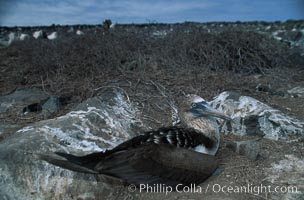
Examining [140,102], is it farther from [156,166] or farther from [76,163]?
[76,163]

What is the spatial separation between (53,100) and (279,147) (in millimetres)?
3194

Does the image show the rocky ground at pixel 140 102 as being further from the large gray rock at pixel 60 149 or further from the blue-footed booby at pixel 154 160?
the blue-footed booby at pixel 154 160

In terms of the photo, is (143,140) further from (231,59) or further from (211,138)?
(231,59)

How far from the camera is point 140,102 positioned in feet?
16.7

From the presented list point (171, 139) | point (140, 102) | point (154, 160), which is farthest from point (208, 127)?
point (140, 102)

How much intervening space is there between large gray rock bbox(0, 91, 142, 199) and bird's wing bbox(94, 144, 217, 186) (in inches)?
12.3

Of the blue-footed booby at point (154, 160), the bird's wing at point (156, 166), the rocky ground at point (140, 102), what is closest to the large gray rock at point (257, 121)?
the rocky ground at point (140, 102)

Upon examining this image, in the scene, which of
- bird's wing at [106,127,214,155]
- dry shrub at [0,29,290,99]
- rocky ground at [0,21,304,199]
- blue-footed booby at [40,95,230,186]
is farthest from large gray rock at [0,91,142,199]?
dry shrub at [0,29,290,99]

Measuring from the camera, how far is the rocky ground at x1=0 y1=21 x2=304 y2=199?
335cm

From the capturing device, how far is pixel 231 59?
7668 mm

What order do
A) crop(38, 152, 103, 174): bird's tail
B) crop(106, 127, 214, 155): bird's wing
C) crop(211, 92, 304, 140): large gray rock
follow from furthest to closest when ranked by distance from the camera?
crop(211, 92, 304, 140): large gray rock → crop(106, 127, 214, 155): bird's wing → crop(38, 152, 103, 174): bird's tail

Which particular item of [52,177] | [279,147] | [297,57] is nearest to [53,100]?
[52,177]

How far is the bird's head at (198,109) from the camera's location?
3.83 m

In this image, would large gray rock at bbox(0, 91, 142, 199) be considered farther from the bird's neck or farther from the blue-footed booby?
the bird's neck
